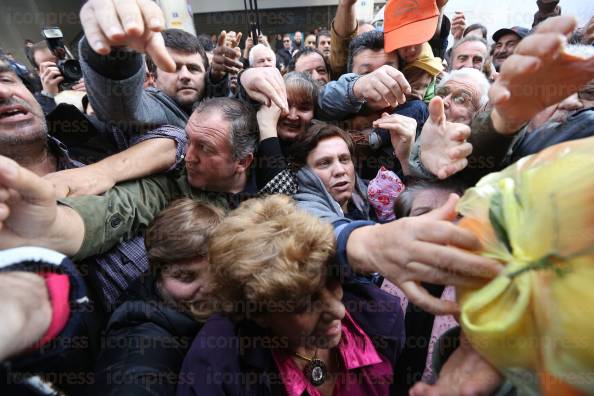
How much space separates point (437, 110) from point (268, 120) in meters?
0.79

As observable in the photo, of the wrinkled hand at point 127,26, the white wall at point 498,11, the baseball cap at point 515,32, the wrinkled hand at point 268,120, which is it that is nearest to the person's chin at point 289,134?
the wrinkled hand at point 268,120

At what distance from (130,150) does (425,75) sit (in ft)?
5.29

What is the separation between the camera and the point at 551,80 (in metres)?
0.69

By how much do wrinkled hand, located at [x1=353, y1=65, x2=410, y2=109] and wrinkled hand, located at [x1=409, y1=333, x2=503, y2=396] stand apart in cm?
91

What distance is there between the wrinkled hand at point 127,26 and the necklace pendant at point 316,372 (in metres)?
0.94

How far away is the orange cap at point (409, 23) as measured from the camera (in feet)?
5.51

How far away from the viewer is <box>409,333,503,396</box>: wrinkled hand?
0.60 metres

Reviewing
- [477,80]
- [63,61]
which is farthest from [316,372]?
[63,61]

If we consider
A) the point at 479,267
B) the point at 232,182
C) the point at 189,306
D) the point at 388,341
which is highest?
the point at 479,267

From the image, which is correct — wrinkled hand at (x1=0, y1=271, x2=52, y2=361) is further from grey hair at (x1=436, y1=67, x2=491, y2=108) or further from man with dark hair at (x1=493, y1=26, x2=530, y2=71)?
man with dark hair at (x1=493, y1=26, x2=530, y2=71)

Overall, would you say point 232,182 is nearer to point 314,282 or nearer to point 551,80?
point 314,282

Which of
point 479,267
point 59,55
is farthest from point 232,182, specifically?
point 59,55

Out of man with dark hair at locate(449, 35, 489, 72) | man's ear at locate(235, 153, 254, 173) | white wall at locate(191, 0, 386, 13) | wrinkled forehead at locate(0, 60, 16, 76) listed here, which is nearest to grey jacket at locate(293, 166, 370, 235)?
man's ear at locate(235, 153, 254, 173)

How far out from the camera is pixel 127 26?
0.79m
